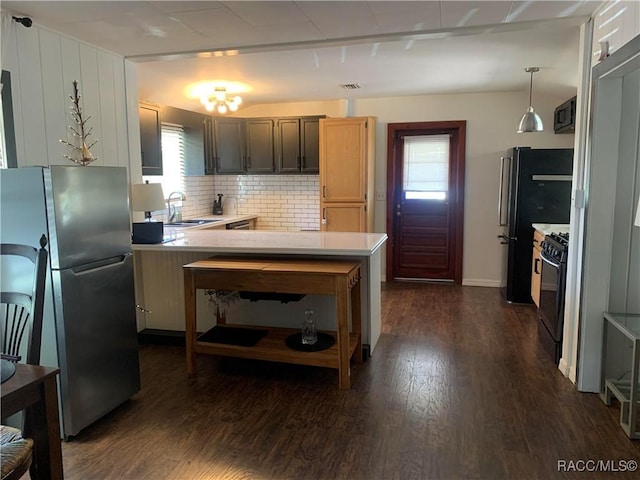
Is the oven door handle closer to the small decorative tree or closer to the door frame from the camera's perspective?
the door frame

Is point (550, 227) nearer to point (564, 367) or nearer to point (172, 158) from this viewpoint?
point (564, 367)

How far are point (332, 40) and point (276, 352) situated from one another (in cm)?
219

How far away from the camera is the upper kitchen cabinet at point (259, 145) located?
19.8 feet

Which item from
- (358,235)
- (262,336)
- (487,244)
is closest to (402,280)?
(487,244)

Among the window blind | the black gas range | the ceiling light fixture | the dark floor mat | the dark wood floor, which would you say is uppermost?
the ceiling light fixture

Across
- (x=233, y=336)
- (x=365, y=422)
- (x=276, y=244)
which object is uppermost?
(x=276, y=244)

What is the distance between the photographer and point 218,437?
2434 millimetres

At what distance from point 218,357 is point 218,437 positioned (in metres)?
1.17

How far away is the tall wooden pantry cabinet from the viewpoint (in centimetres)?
587

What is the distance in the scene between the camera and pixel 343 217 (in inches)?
238

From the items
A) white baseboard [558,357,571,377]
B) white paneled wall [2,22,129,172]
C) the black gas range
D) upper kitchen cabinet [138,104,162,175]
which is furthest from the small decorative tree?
white baseboard [558,357,571,377]

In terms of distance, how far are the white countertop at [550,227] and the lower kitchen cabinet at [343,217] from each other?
6.69 feet

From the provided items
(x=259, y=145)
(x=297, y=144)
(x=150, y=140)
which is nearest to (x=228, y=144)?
(x=259, y=145)

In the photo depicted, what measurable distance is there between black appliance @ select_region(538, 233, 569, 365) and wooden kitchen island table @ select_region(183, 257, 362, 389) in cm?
143
